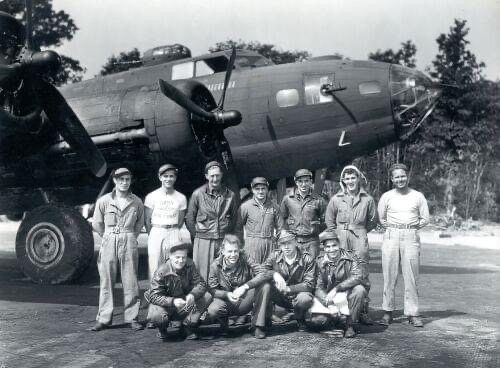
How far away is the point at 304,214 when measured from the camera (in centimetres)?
761

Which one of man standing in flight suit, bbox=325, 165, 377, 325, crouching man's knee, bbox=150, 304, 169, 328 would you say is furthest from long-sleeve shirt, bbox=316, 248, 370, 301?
crouching man's knee, bbox=150, 304, 169, 328

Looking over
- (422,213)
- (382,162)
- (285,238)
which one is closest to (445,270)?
(422,213)

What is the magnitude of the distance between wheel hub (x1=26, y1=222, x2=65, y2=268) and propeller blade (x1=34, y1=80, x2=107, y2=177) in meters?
1.61

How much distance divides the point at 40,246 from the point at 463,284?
761 centimetres

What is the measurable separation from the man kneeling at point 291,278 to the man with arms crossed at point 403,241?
3.48 ft

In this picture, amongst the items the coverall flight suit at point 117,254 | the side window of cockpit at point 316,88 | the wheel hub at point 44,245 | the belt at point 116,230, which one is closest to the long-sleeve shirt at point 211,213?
the coverall flight suit at point 117,254

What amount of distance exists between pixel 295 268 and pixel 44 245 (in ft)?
17.2

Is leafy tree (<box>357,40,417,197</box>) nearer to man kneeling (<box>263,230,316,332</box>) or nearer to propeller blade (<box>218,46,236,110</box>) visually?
propeller blade (<box>218,46,236,110</box>)

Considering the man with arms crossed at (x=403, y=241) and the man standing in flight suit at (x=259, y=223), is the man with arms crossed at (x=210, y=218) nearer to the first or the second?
the man standing in flight suit at (x=259, y=223)

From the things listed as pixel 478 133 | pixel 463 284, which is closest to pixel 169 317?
pixel 463 284

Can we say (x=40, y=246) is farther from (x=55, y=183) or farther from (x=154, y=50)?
(x=154, y=50)

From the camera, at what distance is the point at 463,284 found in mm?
10141

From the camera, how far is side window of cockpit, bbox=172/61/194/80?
11805 millimetres

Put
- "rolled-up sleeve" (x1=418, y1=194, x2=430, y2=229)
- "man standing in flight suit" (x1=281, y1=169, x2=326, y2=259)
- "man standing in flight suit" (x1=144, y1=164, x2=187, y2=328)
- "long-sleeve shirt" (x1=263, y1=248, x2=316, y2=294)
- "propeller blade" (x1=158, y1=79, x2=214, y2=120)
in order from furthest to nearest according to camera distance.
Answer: "propeller blade" (x1=158, y1=79, x2=214, y2=120)
"man standing in flight suit" (x1=281, y1=169, x2=326, y2=259)
"man standing in flight suit" (x1=144, y1=164, x2=187, y2=328)
"rolled-up sleeve" (x1=418, y1=194, x2=430, y2=229)
"long-sleeve shirt" (x1=263, y1=248, x2=316, y2=294)
